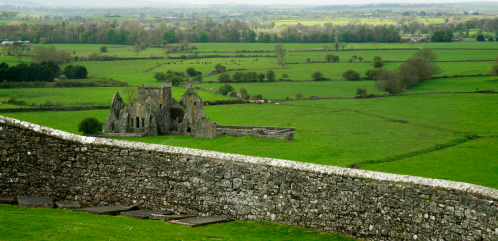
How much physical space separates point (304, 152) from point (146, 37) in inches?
6095

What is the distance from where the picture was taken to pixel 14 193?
38.5 feet

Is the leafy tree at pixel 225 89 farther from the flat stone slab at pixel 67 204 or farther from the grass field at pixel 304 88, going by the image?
the flat stone slab at pixel 67 204

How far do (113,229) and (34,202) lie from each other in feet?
9.75

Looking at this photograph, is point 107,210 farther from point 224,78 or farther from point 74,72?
point 74,72

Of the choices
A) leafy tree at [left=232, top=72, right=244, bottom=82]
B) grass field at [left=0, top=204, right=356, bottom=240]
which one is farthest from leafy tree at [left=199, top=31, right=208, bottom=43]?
grass field at [left=0, top=204, right=356, bottom=240]

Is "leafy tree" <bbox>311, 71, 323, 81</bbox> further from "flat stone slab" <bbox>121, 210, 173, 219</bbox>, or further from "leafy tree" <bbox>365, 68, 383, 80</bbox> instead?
"flat stone slab" <bbox>121, 210, 173, 219</bbox>

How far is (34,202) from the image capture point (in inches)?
439

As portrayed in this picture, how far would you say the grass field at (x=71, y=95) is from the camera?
76188mm

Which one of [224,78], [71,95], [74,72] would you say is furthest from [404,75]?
[74,72]

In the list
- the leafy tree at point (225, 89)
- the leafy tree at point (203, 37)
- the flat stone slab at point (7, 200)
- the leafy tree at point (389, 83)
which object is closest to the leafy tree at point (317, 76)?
the leafy tree at point (389, 83)

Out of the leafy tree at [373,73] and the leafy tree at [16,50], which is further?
the leafy tree at [16,50]

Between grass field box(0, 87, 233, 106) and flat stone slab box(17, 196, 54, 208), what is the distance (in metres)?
66.3

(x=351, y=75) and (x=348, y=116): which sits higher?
(x=351, y=75)

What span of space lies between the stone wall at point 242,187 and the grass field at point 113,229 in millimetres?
503
